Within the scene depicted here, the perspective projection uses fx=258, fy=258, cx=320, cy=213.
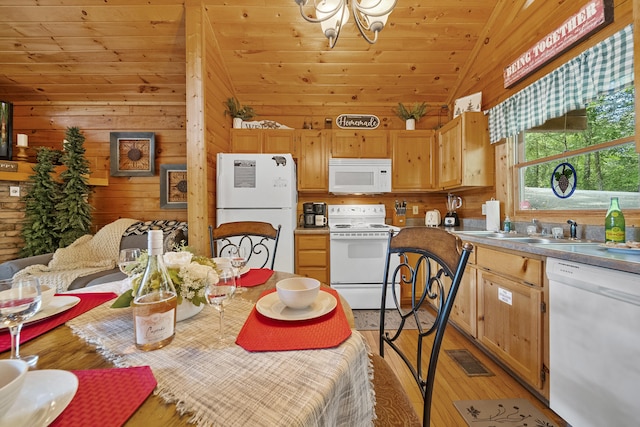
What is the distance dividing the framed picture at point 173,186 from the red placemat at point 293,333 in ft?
10.3

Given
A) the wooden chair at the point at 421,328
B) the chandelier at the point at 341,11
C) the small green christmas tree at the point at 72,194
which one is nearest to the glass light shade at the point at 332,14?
the chandelier at the point at 341,11

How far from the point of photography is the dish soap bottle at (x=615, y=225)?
1.43m

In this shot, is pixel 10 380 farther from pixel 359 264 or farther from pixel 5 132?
pixel 5 132

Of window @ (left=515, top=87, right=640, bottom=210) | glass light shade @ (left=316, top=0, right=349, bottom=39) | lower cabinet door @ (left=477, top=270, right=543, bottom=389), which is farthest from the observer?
window @ (left=515, top=87, right=640, bottom=210)

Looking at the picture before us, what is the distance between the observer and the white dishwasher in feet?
3.33

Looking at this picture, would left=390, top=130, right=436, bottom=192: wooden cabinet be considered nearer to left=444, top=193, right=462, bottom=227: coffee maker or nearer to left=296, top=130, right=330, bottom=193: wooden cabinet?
left=444, top=193, right=462, bottom=227: coffee maker

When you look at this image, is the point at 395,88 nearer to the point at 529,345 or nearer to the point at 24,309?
the point at 529,345

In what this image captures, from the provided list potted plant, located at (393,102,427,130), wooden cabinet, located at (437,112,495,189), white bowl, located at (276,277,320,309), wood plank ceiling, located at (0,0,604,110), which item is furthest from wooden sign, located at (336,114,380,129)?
white bowl, located at (276,277,320,309)

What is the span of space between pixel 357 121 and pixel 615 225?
261 centimetres

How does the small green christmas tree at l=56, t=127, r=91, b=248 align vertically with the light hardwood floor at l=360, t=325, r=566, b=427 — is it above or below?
above

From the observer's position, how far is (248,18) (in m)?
2.60

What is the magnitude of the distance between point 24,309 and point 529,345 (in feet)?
7.17

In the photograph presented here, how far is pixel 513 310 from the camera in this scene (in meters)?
1.63

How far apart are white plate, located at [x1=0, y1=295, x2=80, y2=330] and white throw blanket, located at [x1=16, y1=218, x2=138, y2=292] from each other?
176 cm
